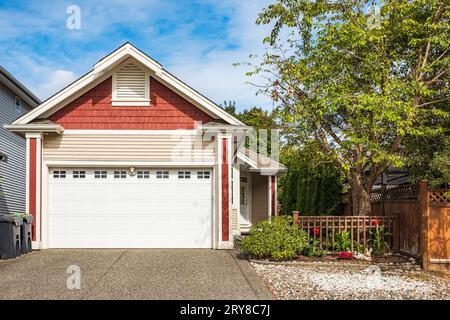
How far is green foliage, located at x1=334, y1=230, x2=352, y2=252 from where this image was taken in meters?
12.6

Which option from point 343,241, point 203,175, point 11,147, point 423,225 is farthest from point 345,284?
point 11,147

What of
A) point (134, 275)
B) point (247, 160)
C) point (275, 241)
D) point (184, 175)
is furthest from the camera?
point (247, 160)

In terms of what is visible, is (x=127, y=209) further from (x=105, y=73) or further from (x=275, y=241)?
(x=275, y=241)

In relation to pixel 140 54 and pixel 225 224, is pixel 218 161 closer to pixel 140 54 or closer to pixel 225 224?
pixel 225 224

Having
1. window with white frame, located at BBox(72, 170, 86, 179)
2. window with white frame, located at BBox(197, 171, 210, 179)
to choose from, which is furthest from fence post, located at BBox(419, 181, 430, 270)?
window with white frame, located at BBox(72, 170, 86, 179)

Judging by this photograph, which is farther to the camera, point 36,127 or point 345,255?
point 36,127

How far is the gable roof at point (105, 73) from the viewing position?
13836 mm

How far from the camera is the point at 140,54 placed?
13.9 m

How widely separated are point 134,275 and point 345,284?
13.1 feet

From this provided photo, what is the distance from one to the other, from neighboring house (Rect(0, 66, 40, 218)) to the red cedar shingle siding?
560 centimetres

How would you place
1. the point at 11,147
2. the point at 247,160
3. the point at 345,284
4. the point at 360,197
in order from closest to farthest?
the point at 345,284 < the point at 360,197 < the point at 247,160 < the point at 11,147

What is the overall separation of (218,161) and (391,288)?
646cm

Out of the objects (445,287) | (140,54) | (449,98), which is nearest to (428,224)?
(445,287)

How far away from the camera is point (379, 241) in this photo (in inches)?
497
